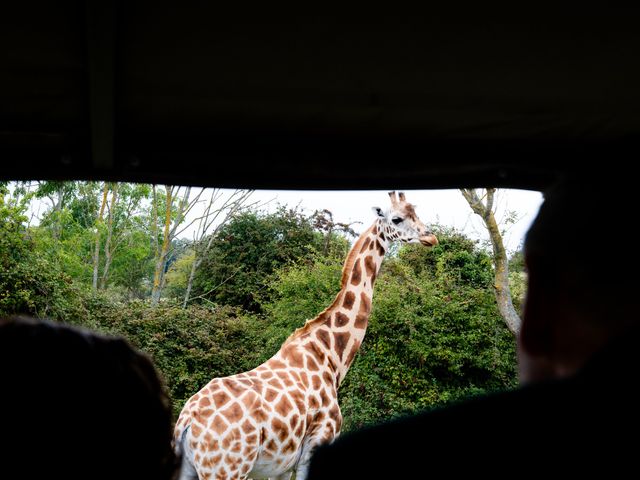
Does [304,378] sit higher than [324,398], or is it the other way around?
[304,378]

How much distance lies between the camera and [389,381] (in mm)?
9570

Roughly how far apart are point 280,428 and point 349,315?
124 cm

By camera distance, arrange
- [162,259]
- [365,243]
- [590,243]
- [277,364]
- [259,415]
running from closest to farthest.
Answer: [590,243] < [259,415] < [277,364] < [365,243] < [162,259]

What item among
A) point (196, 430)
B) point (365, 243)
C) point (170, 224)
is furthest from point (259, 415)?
point (170, 224)

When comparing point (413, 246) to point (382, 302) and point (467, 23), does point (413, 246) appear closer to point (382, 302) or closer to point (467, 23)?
point (382, 302)

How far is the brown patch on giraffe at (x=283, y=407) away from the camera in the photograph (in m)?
5.29

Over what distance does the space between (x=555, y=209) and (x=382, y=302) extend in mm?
9307

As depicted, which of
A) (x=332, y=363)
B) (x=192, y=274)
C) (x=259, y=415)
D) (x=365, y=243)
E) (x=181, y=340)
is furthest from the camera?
(x=192, y=274)

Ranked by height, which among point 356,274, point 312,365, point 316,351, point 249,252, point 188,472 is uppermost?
point 249,252

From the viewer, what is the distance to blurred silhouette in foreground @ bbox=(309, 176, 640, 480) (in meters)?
0.52

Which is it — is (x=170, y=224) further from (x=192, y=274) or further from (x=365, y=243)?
(x=365, y=243)

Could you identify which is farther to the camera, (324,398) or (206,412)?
(324,398)

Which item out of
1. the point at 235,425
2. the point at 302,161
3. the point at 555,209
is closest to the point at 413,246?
the point at 235,425

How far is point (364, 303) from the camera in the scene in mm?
6188
